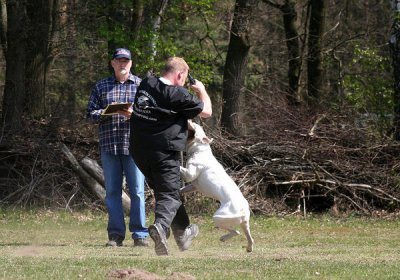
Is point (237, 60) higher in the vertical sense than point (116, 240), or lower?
higher

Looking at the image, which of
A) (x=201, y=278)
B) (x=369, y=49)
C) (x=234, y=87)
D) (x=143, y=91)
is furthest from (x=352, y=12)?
(x=201, y=278)

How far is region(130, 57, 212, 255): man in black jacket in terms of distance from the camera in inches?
385

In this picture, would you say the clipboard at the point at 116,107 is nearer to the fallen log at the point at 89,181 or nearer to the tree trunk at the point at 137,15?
the fallen log at the point at 89,181

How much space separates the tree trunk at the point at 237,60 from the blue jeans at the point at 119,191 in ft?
27.6

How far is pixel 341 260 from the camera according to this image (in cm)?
948

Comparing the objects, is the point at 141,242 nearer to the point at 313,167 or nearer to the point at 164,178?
the point at 164,178

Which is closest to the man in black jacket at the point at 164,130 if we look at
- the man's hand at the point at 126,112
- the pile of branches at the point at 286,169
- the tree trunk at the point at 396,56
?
the man's hand at the point at 126,112

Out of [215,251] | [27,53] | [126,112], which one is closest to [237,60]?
[27,53]

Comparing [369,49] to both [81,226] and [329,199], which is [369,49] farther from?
[81,226]

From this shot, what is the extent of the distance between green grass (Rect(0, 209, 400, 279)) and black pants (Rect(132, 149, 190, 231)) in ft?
1.55

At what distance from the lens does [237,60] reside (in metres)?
20.7

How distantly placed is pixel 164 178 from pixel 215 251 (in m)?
1.33

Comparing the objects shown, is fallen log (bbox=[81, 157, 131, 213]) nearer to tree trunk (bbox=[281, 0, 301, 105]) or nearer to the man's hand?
the man's hand

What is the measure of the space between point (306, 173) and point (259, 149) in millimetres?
1036
